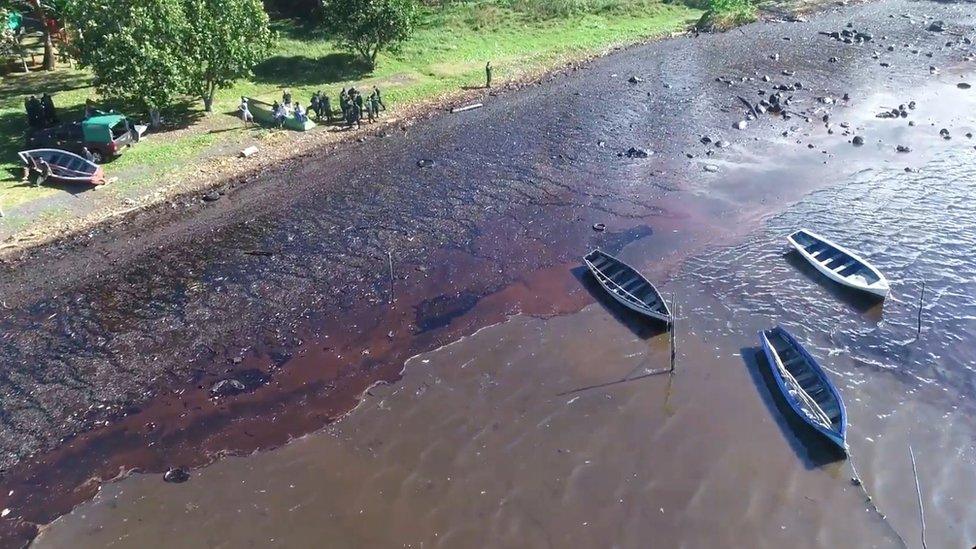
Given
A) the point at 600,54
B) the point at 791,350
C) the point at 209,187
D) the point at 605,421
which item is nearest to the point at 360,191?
the point at 209,187

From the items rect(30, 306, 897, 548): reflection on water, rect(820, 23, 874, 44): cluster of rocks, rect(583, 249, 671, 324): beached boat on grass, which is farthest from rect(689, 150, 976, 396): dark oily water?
rect(820, 23, 874, 44): cluster of rocks

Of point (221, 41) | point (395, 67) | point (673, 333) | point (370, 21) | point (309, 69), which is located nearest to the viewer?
point (673, 333)

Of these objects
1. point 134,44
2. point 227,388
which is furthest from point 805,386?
point 134,44

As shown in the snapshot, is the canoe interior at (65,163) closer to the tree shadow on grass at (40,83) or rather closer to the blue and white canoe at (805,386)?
the tree shadow on grass at (40,83)

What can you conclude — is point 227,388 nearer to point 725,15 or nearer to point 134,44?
point 134,44

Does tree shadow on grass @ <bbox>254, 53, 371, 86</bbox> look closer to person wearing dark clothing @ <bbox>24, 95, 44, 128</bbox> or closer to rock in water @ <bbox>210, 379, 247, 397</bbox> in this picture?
person wearing dark clothing @ <bbox>24, 95, 44, 128</bbox>
